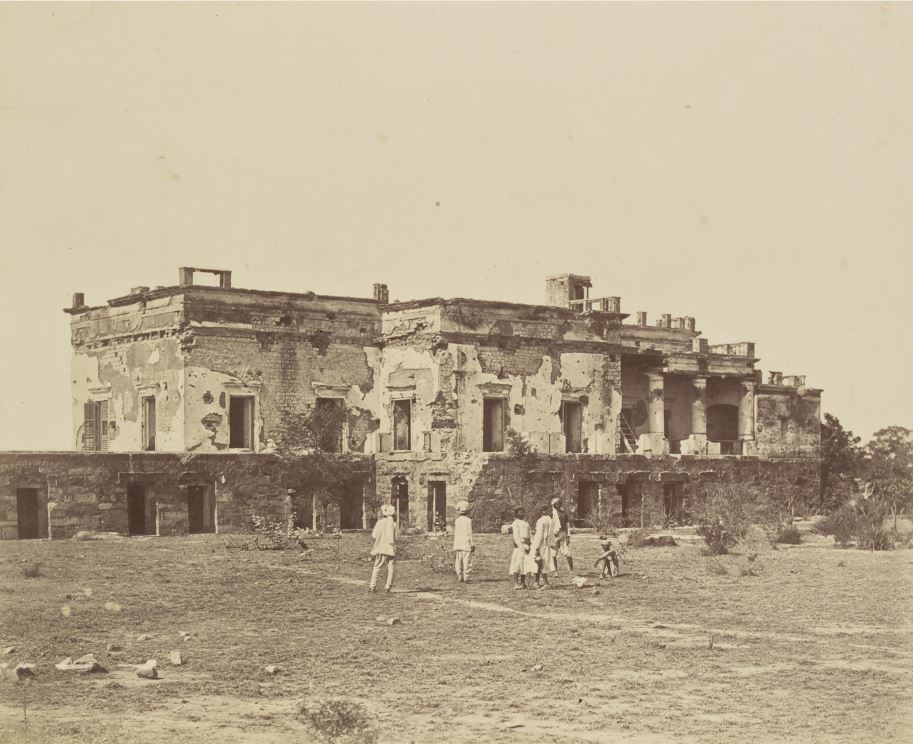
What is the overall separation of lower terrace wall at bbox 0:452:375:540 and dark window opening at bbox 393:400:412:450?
50.0 inches

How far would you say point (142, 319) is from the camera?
3316cm

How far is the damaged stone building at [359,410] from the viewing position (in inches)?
1184

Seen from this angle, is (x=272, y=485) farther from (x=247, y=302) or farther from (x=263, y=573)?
(x=263, y=573)

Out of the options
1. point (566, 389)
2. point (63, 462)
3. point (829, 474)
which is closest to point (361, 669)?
point (63, 462)

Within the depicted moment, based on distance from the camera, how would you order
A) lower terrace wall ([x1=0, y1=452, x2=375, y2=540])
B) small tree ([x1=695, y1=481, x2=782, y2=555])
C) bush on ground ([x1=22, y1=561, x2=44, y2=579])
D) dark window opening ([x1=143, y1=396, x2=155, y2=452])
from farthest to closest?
dark window opening ([x1=143, y1=396, x2=155, y2=452])
lower terrace wall ([x1=0, y1=452, x2=375, y2=540])
small tree ([x1=695, y1=481, x2=782, y2=555])
bush on ground ([x1=22, y1=561, x2=44, y2=579])

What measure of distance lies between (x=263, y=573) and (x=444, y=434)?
512 inches

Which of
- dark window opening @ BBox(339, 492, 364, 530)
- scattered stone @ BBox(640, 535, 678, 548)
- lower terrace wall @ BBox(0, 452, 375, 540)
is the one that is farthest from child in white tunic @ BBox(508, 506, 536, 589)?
dark window opening @ BBox(339, 492, 364, 530)

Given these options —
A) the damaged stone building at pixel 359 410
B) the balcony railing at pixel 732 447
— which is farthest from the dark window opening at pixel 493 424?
the balcony railing at pixel 732 447

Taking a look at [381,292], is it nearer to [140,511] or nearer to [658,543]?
[140,511]

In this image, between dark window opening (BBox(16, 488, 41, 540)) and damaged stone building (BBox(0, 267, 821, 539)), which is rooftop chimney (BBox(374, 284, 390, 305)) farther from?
dark window opening (BBox(16, 488, 41, 540))

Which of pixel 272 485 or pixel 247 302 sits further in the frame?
pixel 247 302

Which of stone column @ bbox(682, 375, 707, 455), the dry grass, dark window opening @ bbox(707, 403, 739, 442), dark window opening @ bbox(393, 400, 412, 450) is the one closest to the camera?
the dry grass

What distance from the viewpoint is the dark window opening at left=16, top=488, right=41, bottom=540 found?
2703 cm

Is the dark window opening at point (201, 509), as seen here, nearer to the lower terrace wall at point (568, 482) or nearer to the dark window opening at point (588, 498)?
the lower terrace wall at point (568, 482)
